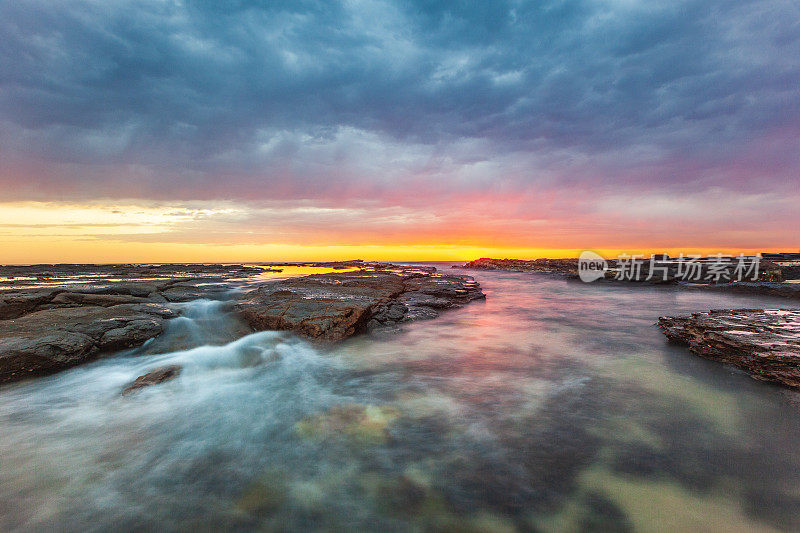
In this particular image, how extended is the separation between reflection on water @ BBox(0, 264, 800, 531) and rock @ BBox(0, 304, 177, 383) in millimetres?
468

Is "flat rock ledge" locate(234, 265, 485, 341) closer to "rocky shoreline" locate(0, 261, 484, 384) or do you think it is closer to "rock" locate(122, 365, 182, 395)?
"rocky shoreline" locate(0, 261, 484, 384)

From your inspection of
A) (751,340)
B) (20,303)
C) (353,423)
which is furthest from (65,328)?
(751,340)

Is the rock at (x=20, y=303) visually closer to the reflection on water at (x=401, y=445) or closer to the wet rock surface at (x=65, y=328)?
the wet rock surface at (x=65, y=328)

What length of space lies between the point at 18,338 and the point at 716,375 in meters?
13.9

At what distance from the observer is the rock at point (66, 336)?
19.5 ft

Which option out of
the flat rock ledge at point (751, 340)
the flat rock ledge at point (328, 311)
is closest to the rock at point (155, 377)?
the flat rock ledge at point (328, 311)

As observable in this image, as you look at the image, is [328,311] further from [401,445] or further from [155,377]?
[401,445]

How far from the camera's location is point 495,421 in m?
4.63

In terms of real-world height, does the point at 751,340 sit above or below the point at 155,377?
above

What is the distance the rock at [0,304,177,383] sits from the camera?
19.5 ft

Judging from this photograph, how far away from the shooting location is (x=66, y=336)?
6.68m

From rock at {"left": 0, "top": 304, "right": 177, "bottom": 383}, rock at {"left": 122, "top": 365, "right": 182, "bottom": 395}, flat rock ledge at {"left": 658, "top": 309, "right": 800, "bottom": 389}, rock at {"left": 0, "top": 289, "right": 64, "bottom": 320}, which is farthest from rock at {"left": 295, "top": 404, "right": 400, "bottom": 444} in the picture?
rock at {"left": 0, "top": 289, "right": 64, "bottom": 320}

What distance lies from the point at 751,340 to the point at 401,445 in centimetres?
Result: 777

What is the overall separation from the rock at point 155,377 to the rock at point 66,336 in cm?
187
